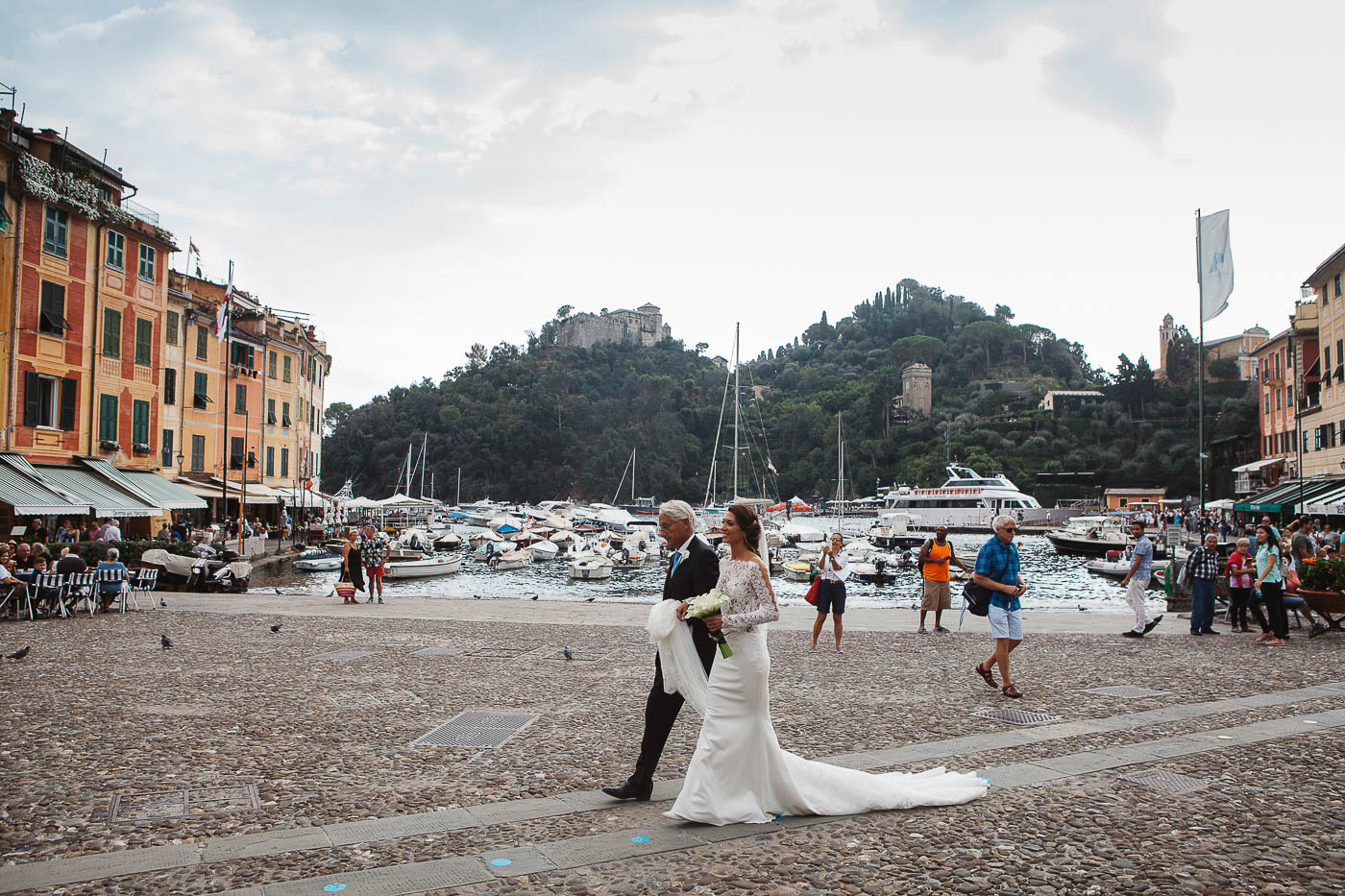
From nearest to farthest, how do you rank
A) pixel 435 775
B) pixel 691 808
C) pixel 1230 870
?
pixel 1230 870 → pixel 691 808 → pixel 435 775

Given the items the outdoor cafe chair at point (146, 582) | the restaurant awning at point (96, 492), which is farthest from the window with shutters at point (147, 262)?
the outdoor cafe chair at point (146, 582)

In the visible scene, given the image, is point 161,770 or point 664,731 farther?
point 161,770

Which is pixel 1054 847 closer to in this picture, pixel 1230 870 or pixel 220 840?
pixel 1230 870

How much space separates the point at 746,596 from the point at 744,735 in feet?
2.41

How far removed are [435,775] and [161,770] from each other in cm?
186

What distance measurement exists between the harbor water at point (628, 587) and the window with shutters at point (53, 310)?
30.3 ft

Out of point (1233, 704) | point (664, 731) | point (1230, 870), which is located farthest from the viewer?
point (1233, 704)

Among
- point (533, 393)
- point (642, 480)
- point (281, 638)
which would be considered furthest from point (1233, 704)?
point (533, 393)

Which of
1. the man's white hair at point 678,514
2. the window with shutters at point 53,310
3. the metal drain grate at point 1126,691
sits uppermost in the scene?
the window with shutters at point 53,310

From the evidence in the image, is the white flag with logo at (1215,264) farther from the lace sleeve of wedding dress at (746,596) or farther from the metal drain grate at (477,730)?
the lace sleeve of wedding dress at (746,596)

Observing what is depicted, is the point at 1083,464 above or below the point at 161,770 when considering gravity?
above

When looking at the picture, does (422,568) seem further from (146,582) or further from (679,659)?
(679,659)

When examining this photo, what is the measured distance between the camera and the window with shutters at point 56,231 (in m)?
24.1

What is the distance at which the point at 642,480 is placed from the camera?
396ft
